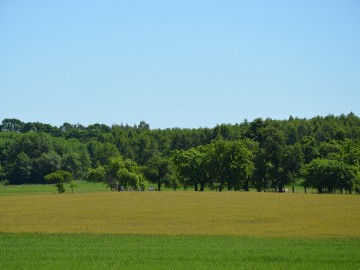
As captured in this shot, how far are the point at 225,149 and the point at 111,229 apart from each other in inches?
2699

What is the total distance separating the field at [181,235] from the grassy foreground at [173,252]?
52 millimetres

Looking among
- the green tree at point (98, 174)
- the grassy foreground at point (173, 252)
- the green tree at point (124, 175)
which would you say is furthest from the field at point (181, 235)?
the green tree at point (98, 174)

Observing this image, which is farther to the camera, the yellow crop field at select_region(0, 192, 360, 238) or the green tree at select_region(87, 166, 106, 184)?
the green tree at select_region(87, 166, 106, 184)

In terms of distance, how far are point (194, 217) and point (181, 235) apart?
15995 millimetres

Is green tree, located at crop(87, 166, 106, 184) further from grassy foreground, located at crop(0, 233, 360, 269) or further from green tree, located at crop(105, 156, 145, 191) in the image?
grassy foreground, located at crop(0, 233, 360, 269)

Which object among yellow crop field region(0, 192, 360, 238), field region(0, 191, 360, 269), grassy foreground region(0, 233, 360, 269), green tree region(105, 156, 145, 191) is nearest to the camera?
grassy foreground region(0, 233, 360, 269)

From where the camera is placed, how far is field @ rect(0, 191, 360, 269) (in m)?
30.2

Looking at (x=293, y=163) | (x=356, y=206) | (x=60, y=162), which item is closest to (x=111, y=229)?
(x=356, y=206)

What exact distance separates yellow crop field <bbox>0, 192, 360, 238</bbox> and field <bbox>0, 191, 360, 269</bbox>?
9 cm

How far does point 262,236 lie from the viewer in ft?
144

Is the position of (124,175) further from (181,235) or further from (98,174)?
(181,235)

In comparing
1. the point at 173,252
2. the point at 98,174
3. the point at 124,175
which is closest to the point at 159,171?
the point at 124,175

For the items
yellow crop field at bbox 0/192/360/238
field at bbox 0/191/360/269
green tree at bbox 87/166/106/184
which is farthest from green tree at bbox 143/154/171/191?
field at bbox 0/191/360/269

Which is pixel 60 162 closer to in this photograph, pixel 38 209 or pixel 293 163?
pixel 293 163
